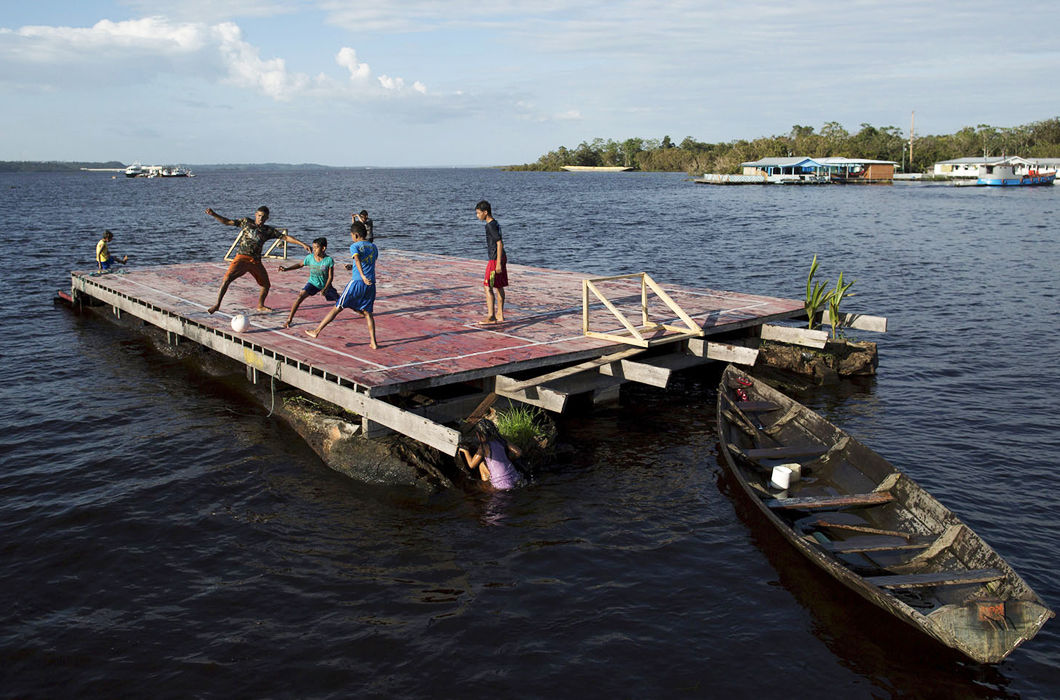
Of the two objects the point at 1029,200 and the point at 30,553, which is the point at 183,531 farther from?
the point at 1029,200

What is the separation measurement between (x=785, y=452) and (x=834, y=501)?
162cm

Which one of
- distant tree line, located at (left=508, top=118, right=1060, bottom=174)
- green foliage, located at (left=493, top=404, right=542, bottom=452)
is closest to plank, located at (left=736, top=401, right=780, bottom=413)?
green foliage, located at (left=493, top=404, right=542, bottom=452)

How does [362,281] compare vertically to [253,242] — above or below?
below

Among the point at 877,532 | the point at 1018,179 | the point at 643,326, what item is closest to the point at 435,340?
the point at 643,326

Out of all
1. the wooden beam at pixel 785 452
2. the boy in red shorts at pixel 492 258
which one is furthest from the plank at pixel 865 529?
the boy in red shorts at pixel 492 258

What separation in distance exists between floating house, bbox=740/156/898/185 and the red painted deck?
95.4 metres

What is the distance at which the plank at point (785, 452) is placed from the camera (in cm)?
1076

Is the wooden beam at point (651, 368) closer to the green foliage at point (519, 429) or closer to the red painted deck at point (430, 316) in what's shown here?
the red painted deck at point (430, 316)

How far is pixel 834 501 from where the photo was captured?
9.26m

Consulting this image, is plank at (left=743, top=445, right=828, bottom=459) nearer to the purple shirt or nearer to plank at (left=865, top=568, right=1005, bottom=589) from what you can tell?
plank at (left=865, top=568, right=1005, bottom=589)

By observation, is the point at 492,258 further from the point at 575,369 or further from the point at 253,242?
the point at 253,242

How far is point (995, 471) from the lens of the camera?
1175cm

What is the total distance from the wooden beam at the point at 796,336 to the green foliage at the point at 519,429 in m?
6.44

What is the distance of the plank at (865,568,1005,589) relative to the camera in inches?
293
